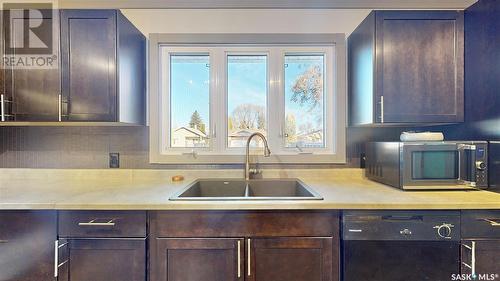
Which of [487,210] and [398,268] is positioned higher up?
[487,210]

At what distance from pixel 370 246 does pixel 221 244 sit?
73 centimetres

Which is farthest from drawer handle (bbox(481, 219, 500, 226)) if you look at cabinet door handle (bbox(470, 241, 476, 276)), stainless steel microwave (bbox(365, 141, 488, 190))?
stainless steel microwave (bbox(365, 141, 488, 190))

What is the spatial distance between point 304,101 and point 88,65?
1480mm

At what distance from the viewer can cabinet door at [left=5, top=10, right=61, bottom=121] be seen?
1.57 meters

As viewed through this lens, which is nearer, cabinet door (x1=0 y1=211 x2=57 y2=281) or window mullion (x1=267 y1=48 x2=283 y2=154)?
cabinet door (x1=0 y1=211 x2=57 y2=281)

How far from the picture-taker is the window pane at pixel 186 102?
2.04m

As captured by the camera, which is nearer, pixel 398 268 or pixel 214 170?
pixel 398 268

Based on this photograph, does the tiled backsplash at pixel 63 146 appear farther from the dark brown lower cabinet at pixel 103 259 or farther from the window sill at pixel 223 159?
the dark brown lower cabinet at pixel 103 259

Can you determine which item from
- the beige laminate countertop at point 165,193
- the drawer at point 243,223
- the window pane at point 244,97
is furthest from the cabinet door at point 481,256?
the window pane at point 244,97

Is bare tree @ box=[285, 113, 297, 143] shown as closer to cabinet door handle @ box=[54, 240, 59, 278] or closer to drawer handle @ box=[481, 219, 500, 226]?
drawer handle @ box=[481, 219, 500, 226]

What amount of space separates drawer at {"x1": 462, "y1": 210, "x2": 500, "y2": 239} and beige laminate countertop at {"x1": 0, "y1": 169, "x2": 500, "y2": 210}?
0.04 m

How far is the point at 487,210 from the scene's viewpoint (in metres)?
1.25

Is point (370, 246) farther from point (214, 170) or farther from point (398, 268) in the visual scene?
point (214, 170)

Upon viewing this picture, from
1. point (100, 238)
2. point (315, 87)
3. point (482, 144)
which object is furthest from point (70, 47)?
point (482, 144)
